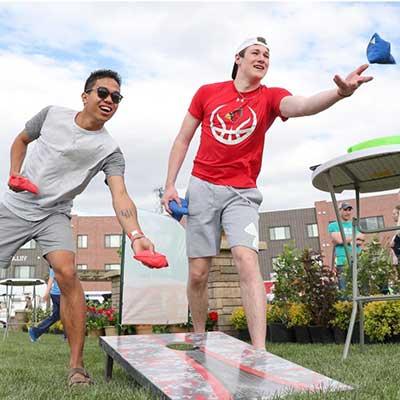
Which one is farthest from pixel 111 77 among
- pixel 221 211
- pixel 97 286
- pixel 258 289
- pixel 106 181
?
pixel 97 286

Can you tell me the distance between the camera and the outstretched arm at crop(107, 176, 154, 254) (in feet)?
8.37

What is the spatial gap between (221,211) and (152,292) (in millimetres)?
2295

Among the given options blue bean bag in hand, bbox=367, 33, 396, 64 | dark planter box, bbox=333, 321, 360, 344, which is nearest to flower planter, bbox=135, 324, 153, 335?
dark planter box, bbox=333, 321, 360, 344

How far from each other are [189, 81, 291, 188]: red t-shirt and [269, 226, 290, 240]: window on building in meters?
39.7

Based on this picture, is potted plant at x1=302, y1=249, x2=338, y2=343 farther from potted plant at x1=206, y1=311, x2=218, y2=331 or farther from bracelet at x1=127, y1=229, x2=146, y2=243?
bracelet at x1=127, y1=229, x2=146, y2=243

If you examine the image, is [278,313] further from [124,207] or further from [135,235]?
[135,235]

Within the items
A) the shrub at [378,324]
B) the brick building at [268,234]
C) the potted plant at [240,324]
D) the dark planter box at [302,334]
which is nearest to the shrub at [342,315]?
the shrub at [378,324]

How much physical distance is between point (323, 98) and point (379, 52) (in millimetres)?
407

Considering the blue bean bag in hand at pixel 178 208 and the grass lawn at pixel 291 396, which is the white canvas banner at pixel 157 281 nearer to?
the grass lawn at pixel 291 396

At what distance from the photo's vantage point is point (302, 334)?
17.5 ft

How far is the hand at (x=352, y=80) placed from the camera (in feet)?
7.89

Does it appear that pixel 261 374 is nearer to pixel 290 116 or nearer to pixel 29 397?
pixel 29 397

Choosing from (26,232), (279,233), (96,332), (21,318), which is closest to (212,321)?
(96,332)

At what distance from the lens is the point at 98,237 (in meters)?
44.6
